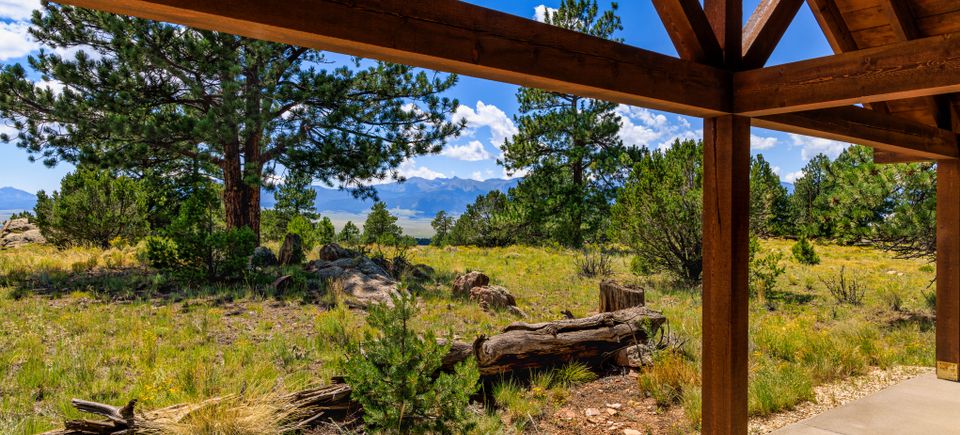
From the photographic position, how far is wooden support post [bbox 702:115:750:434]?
2807 mm

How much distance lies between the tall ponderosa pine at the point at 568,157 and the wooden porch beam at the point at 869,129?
14563 mm

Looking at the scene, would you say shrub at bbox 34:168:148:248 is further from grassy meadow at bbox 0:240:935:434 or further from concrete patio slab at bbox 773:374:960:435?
concrete patio slab at bbox 773:374:960:435

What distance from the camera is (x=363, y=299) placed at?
8.06 meters

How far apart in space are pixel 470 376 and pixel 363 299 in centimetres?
527

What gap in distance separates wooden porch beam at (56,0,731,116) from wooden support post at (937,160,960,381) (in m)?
3.73

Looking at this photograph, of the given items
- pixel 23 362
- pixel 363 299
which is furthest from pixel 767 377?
pixel 23 362

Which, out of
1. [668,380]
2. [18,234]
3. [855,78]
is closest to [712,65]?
[855,78]

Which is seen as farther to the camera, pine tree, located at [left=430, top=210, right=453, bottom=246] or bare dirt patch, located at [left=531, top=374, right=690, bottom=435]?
pine tree, located at [left=430, top=210, right=453, bottom=246]

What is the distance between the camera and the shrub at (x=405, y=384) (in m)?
3.08

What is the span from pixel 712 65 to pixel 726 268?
3.71 ft

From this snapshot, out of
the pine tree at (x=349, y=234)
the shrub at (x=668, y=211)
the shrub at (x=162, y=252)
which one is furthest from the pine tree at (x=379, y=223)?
the shrub at (x=668, y=211)

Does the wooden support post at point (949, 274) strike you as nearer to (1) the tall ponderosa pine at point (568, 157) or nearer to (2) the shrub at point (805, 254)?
(2) the shrub at point (805, 254)

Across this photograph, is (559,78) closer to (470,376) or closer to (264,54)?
(470,376)

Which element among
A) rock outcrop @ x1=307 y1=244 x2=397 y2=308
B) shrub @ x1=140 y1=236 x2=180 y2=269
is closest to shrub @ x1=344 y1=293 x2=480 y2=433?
rock outcrop @ x1=307 y1=244 x2=397 y2=308
